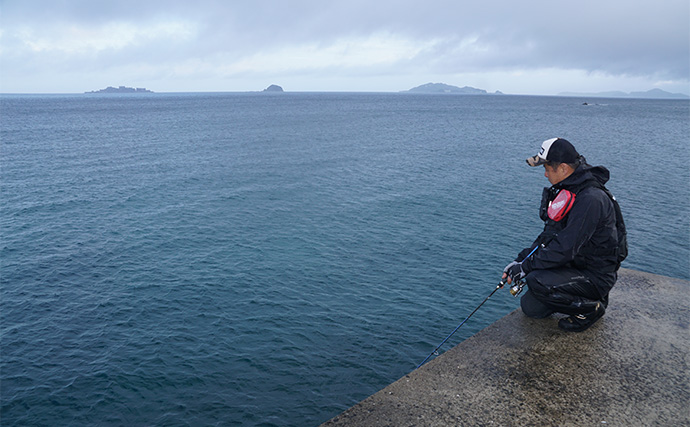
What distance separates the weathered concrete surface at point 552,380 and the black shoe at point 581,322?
0.33 ft

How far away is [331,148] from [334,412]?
4384 cm

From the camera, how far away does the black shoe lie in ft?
22.3

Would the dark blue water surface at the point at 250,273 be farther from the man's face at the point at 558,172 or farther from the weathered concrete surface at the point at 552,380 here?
the man's face at the point at 558,172

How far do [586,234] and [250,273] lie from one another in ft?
45.4

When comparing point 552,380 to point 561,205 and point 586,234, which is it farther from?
point 561,205

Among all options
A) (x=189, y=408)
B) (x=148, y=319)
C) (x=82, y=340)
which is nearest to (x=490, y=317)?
(x=189, y=408)

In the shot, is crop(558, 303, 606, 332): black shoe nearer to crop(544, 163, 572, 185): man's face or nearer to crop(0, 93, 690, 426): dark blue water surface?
crop(544, 163, 572, 185): man's face

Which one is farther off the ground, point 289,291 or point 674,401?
point 674,401

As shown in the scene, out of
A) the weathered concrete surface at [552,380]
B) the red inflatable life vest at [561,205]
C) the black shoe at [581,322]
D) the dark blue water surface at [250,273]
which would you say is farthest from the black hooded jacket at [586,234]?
the dark blue water surface at [250,273]

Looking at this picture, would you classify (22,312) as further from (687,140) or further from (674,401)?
(687,140)

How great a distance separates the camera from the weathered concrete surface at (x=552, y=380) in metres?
5.21

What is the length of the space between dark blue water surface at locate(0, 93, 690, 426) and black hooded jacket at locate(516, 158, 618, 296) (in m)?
6.18

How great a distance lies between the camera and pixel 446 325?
46.2ft

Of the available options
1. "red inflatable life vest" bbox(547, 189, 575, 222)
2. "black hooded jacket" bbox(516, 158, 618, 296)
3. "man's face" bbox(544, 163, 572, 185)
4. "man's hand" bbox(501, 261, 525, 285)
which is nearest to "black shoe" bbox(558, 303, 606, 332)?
"black hooded jacket" bbox(516, 158, 618, 296)
